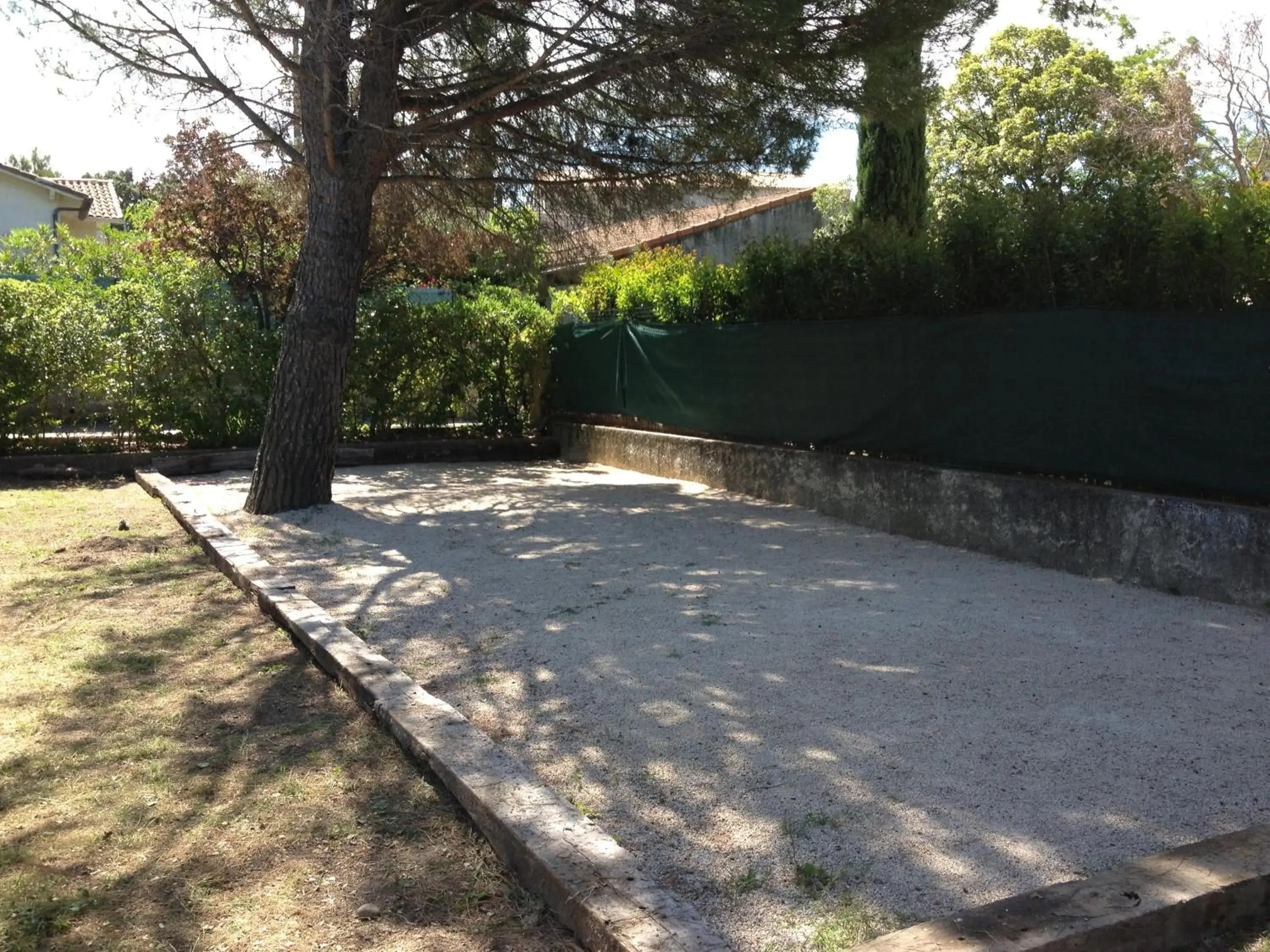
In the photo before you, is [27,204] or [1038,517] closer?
[1038,517]

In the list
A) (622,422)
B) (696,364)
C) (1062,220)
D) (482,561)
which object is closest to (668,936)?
(482,561)

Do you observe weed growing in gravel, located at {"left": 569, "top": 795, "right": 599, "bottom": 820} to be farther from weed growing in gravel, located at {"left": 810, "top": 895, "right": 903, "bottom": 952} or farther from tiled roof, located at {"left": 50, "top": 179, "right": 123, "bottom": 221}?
tiled roof, located at {"left": 50, "top": 179, "right": 123, "bottom": 221}

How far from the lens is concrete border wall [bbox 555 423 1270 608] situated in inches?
274

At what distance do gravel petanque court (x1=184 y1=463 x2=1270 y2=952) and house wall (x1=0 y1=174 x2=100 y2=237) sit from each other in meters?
33.8

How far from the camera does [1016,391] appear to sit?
8.63 m

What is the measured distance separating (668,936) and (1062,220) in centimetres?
723

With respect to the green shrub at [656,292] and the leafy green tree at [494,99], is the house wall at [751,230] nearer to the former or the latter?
the green shrub at [656,292]

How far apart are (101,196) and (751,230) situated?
103 feet

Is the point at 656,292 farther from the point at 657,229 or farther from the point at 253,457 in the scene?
the point at 657,229

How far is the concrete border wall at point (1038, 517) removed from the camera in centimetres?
696

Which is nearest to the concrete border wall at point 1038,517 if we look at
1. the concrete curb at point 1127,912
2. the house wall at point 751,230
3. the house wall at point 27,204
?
the concrete curb at point 1127,912

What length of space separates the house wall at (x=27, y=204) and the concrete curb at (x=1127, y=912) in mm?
40326

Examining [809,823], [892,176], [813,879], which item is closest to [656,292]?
[892,176]

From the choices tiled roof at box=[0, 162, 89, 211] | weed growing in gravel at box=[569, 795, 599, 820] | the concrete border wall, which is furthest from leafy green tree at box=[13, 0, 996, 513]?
tiled roof at box=[0, 162, 89, 211]
